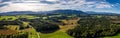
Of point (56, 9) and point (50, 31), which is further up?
point (50, 31)

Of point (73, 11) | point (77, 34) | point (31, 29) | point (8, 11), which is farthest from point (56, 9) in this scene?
point (77, 34)

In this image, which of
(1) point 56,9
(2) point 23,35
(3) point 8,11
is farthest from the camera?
(1) point 56,9

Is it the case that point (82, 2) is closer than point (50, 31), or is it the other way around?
point (50, 31)

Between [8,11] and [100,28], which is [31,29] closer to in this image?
[100,28]

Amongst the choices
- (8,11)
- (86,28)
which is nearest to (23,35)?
(86,28)

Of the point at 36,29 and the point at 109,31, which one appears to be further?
the point at 36,29

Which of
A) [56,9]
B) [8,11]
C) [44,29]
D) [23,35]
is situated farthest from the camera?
[56,9]

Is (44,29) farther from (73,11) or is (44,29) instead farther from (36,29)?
(73,11)

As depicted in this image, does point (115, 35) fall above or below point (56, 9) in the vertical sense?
above

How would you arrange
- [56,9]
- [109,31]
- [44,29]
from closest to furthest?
[109,31], [44,29], [56,9]
